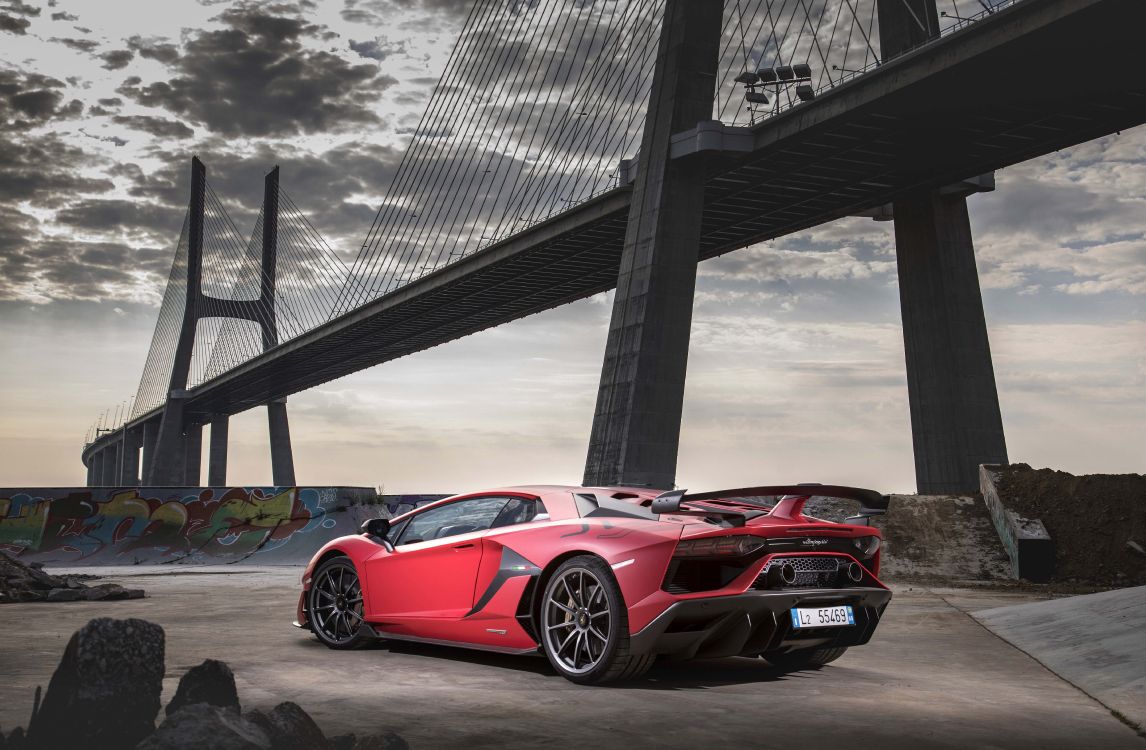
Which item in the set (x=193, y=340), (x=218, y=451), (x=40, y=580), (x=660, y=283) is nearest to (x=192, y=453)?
(x=218, y=451)

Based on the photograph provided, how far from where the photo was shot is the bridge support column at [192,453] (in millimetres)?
79812

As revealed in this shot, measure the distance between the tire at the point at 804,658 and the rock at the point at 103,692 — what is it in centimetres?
368

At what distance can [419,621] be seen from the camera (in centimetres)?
634

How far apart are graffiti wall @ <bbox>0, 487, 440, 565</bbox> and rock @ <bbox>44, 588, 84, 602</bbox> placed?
8368 mm

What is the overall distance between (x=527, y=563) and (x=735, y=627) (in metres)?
1.18

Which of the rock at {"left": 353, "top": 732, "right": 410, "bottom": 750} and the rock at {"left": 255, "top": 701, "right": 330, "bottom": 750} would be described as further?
the rock at {"left": 353, "top": 732, "right": 410, "bottom": 750}

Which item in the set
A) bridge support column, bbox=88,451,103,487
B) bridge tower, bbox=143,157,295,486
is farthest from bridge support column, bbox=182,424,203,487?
bridge support column, bbox=88,451,103,487

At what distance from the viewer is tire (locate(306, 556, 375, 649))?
22.2 ft

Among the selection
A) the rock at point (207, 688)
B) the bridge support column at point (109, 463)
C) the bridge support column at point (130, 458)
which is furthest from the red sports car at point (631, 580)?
the bridge support column at point (109, 463)

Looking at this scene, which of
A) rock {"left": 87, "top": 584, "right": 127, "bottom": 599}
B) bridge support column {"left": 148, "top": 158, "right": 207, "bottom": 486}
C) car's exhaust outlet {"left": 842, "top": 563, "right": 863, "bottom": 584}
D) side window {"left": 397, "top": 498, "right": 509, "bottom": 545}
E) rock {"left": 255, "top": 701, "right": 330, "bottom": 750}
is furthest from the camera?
bridge support column {"left": 148, "top": 158, "right": 207, "bottom": 486}

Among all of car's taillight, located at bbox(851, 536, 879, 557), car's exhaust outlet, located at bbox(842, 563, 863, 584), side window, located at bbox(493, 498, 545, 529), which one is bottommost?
car's exhaust outlet, located at bbox(842, 563, 863, 584)

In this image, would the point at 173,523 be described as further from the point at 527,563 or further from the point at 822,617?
the point at 822,617

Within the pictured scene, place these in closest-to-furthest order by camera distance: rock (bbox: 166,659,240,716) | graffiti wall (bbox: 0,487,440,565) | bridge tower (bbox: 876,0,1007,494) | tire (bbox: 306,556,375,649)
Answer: rock (bbox: 166,659,240,716)
tire (bbox: 306,556,375,649)
graffiti wall (bbox: 0,487,440,565)
bridge tower (bbox: 876,0,1007,494)

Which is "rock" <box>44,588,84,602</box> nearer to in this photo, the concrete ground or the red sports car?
the concrete ground
